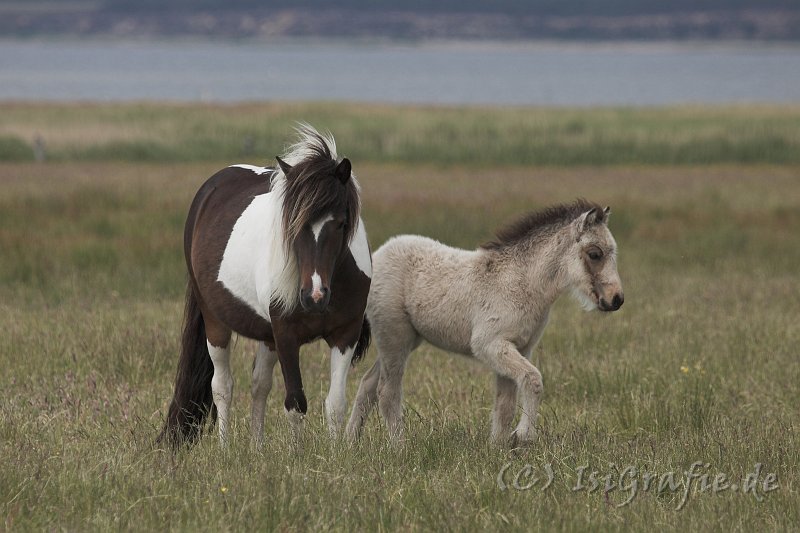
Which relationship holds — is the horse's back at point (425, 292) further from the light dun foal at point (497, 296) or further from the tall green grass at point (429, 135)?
the tall green grass at point (429, 135)

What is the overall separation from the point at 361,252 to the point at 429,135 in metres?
29.9

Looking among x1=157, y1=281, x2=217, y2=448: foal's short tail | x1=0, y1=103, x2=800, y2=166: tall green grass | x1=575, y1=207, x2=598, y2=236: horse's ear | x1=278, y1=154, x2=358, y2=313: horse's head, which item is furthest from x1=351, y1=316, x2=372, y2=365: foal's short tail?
x1=0, y1=103, x2=800, y2=166: tall green grass

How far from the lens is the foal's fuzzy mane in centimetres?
610

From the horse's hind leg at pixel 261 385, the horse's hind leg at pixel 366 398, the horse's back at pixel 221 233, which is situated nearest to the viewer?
the horse's back at pixel 221 233

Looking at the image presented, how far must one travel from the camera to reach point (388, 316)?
7.20 m

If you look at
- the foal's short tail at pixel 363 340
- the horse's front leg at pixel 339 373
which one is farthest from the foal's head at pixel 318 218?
the foal's short tail at pixel 363 340

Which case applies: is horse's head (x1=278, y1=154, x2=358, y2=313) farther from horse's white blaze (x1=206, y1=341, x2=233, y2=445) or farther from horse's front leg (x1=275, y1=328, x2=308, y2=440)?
horse's white blaze (x1=206, y1=341, x2=233, y2=445)

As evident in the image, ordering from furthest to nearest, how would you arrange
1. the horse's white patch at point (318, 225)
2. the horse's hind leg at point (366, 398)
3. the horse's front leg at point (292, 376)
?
the horse's hind leg at point (366, 398) < the horse's front leg at point (292, 376) < the horse's white patch at point (318, 225)

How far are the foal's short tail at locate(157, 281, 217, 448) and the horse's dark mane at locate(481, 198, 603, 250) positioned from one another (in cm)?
192

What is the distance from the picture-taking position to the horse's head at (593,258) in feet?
22.2

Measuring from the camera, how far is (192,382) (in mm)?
7551

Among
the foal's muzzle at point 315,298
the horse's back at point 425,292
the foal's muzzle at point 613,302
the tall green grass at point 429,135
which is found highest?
the foal's muzzle at point 315,298

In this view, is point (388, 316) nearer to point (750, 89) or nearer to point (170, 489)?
point (170, 489)

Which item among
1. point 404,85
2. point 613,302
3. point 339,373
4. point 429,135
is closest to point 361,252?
point 339,373
